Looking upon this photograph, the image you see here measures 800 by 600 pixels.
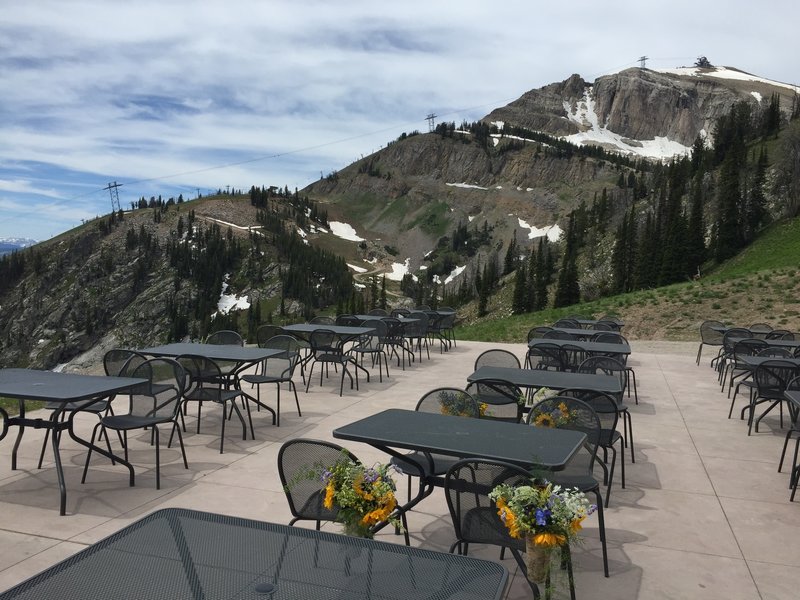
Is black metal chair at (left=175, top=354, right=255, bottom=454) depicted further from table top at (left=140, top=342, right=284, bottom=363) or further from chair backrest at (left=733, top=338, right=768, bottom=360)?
chair backrest at (left=733, top=338, right=768, bottom=360)

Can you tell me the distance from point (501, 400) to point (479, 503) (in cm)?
251

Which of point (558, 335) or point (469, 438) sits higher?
point (469, 438)

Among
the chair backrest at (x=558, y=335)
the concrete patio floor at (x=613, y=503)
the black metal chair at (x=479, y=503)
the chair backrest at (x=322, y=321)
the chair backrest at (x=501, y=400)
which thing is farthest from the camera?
the chair backrest at (x=322, y=321)

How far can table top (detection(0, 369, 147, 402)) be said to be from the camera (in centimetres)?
446

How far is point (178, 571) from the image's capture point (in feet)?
6.61

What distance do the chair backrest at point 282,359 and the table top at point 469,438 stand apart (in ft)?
11.4

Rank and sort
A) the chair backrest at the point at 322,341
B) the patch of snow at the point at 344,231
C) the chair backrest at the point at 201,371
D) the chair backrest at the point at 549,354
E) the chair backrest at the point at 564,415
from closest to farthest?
the chair backrest at the point at 564,415, the chair backrest at the point at 201,371, the chair backrest at the point at 549,354, the chair backrest at the point at 322,341, the patch of snow at the point at 344,231

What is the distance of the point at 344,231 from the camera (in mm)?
182125

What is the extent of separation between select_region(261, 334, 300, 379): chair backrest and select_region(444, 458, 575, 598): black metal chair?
15.2 ft

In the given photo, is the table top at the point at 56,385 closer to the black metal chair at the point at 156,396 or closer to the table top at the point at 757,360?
the black metal chair at the point at 156,396

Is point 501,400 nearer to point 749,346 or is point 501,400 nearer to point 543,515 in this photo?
point 543,515

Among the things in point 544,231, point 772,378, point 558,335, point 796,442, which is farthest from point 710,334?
point 544,231

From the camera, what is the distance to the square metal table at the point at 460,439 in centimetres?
325

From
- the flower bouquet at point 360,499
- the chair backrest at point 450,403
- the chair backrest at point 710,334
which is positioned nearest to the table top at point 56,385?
the chair backrest at point 450,403
